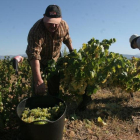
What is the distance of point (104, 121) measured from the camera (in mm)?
2930

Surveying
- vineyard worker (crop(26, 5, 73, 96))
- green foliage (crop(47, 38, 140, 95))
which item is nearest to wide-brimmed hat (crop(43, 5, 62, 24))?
vineyard worker (crop(26, 5, 73, 96))

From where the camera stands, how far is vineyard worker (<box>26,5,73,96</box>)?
236cm

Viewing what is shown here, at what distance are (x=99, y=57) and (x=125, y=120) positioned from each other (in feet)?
4.18

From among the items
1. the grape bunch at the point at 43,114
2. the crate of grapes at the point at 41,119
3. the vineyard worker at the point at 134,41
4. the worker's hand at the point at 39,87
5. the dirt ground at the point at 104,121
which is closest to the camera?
the crate of grapes at the point at 41,119

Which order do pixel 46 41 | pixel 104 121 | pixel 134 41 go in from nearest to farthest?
pixel 46 41 < pixel 104 121 < pixel 134 41

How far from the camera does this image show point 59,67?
2.73 m

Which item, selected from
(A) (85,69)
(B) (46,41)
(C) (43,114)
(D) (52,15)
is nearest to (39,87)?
(C) (43,114)

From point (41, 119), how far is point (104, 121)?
134cm

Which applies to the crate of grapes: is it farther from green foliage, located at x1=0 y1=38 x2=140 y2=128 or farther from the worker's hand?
green foliage, located at x1=0 y1=38 x2=140 y2=128

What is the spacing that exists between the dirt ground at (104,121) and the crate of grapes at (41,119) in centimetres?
44

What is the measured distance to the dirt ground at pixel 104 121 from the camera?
8.14ft

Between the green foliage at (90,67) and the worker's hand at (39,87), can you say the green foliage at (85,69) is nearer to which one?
the green foliage at (90,67)

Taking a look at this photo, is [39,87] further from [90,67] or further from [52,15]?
[52,15]

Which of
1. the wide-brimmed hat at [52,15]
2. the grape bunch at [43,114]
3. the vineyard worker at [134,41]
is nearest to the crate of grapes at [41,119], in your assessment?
the grape bunch at [43,114]
